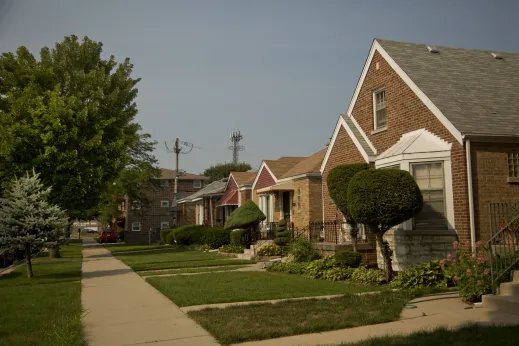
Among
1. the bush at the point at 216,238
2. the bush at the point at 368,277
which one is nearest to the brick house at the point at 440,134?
the bush at the point at 368,277

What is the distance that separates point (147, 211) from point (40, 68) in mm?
34810

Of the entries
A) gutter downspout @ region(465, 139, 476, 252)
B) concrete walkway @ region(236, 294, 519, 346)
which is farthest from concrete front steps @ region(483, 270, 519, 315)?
gutter downspout @ region(465, 139, 476, 252)

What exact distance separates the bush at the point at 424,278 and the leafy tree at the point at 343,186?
349cm

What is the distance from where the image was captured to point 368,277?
12.2m

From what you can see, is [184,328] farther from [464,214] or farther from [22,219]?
[22,219]

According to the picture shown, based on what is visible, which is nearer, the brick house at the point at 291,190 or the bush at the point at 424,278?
the bush at the point at 424,278

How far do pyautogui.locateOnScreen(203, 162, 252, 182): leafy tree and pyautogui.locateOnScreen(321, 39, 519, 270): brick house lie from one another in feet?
201

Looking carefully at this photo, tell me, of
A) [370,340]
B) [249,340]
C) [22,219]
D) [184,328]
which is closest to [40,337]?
[184,328]

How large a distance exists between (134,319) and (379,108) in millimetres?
11002

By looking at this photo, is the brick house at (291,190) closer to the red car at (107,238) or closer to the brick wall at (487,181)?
the brick wall at (487,181)

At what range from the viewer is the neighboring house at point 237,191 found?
105ft

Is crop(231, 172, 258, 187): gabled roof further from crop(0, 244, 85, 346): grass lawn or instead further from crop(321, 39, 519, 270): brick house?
crop(0, 244, 85, 346): grass lawn

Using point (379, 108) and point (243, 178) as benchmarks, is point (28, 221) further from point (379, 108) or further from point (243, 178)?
point (243, 178)

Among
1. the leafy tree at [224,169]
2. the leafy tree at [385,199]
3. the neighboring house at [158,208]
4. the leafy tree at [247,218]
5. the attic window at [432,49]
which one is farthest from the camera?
the leafy tree at [224,169]
